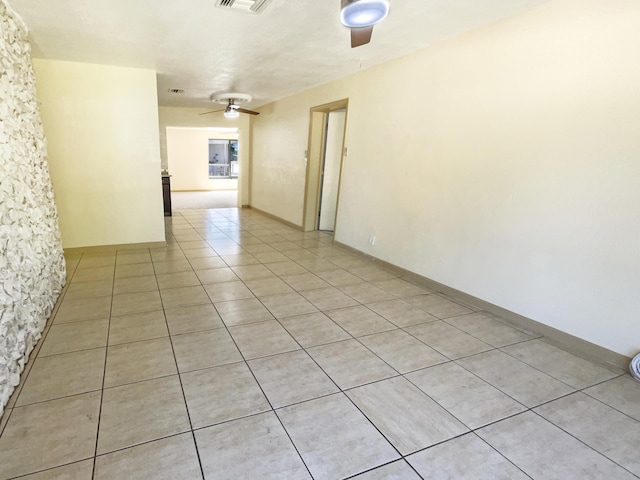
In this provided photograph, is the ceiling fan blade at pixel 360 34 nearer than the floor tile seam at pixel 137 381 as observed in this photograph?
No

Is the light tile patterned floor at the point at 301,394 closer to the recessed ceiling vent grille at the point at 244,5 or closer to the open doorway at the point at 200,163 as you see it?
the recessed ceiling vent grille at the point at 244,5

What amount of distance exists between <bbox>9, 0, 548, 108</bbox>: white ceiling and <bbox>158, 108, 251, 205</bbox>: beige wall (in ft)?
11.5

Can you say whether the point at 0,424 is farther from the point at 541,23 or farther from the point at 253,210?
the point at 253,210

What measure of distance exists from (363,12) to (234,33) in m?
1.63

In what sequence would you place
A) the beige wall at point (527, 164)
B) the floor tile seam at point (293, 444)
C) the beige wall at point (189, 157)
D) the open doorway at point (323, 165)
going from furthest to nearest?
1. the beige wall at point (189, 157)
2. the open doorway at point (323, 165)
3. the beige wall at point (527, 164)
4. the floor tile seam at point (293, 444)

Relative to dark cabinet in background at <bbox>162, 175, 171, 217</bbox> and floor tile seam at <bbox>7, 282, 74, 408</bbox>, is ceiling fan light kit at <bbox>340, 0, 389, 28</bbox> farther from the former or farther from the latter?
dark cabinet in background at <bbox>162, 175, 171, 217</bbox>

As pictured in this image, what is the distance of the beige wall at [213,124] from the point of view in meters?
7.60

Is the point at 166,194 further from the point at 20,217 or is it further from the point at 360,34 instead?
the point at 360,34

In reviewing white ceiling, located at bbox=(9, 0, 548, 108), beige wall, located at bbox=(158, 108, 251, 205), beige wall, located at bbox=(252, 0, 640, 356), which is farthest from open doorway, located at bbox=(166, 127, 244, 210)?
beige wall, located at bbox=(252, 0, 640, 356)

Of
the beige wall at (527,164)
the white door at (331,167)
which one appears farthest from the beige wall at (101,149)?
the beige wall at (527,164)

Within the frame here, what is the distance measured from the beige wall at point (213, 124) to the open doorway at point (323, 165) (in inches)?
115

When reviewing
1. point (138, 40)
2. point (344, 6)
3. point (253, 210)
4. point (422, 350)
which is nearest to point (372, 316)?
point (422, 350)

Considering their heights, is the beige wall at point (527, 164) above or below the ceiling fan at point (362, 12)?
below

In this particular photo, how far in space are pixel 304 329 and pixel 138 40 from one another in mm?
3124
